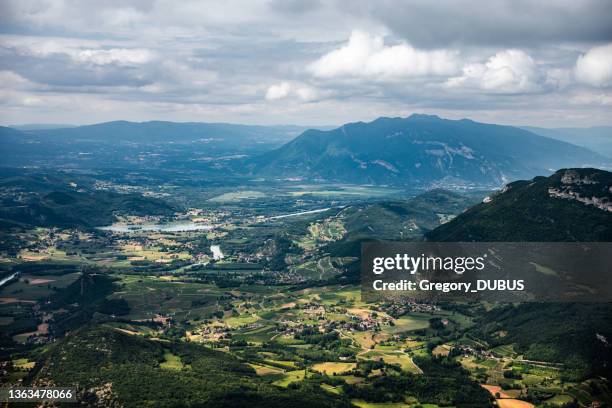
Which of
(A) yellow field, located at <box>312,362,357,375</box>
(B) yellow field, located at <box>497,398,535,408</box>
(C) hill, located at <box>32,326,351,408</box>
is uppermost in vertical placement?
(C) hill, located at <box>32,326,351,408</box>

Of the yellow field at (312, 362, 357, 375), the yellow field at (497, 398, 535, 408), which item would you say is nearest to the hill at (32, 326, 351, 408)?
the yellow field at (312, 362, 357, 375)

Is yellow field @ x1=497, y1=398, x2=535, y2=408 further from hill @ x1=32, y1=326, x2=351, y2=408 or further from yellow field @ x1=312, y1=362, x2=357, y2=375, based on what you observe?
yellow field @ x1=312, y1=362, x2=357, y2=375

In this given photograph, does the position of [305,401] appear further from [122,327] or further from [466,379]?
[122,327]

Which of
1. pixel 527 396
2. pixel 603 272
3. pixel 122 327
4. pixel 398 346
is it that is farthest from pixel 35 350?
pixel 603 272

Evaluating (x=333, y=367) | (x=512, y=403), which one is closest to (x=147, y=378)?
(x=333, y=367)

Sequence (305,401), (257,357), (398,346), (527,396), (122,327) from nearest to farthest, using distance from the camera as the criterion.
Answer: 1. (305,401)
2. (527,396)
3. (257,357)
4. (398,346)
5. (122,327)

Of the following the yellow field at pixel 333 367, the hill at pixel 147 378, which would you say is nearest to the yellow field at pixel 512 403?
the hill at pixel 147 378

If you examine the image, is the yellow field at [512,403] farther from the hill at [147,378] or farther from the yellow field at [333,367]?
the yellow field at [333,367]

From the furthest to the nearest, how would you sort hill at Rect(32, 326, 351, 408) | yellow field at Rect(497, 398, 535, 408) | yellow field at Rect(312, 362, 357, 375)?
1. yellow field at Rect(312, 362, 357, 375)
2. yellow field at Rect(497, 398, 535, 408)
3. hill at Rect(32, 326, 351, 408)

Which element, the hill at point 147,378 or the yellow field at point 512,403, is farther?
the yellow field at point 512,403

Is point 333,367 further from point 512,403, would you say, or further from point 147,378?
point 147,378

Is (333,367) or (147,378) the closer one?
(147,378)
